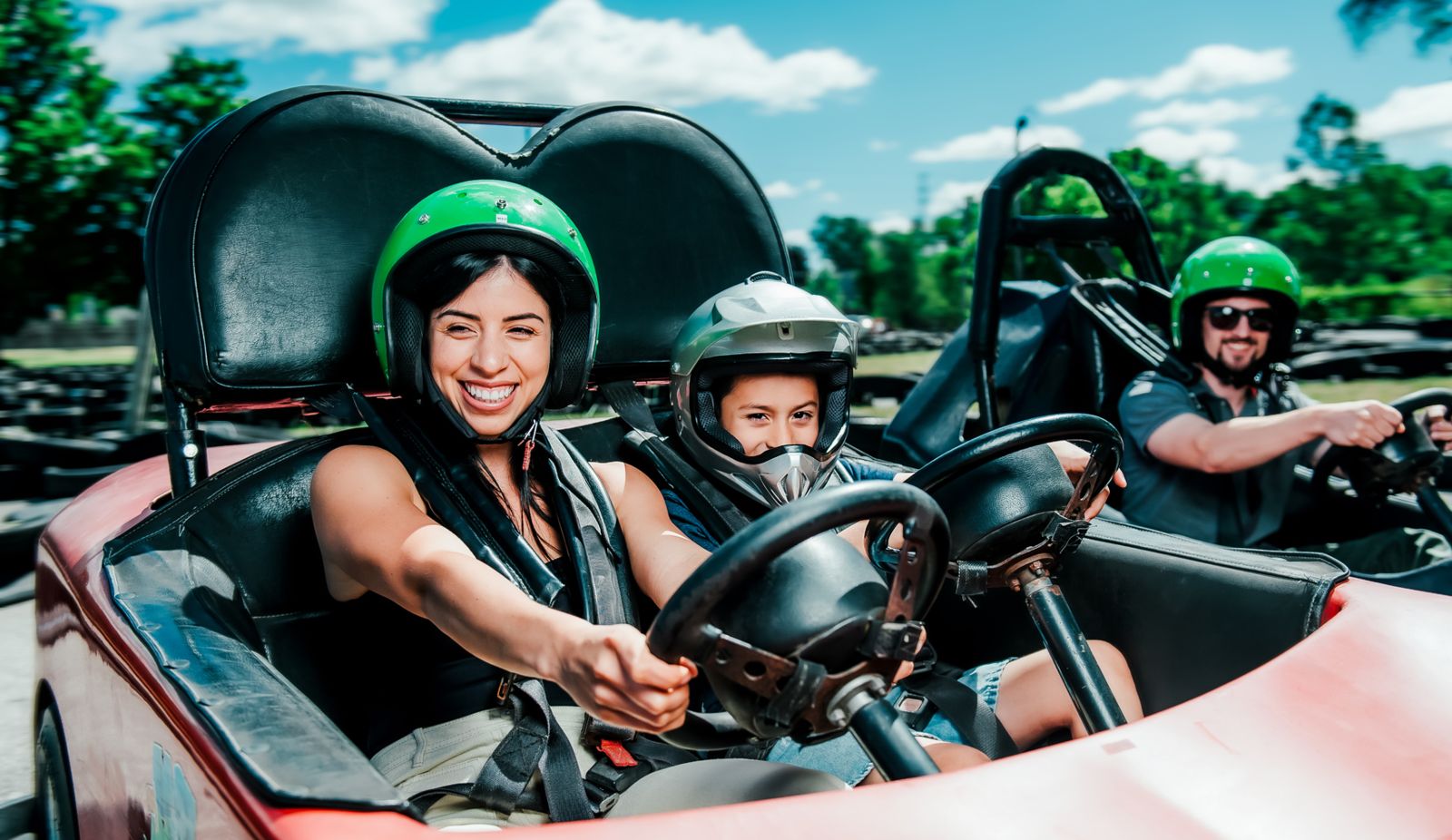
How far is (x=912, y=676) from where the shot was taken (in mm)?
1980

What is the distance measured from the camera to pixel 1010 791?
1.15 m

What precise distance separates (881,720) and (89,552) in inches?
60.0

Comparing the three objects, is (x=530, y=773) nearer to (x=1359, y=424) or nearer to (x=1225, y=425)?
(x=1225, y=425)


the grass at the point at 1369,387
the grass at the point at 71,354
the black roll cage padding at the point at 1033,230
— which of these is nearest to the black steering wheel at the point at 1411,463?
the black roll cage padding at the point at 1033,230

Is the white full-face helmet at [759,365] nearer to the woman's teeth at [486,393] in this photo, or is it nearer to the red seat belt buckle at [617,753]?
the woman's teeth at [486,393]

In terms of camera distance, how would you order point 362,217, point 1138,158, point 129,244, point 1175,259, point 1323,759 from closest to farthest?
1. point 1323,759
2. point 362,217
3. point 1138,158
4. point 129,244
5. point 1175,259

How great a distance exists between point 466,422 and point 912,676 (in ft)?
3.03

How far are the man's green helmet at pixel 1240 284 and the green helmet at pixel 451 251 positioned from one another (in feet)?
6.60

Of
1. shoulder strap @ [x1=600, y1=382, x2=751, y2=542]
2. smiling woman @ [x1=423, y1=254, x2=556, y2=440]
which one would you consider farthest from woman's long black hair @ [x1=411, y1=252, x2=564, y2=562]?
shoulder strap @ [x1=600, y1=382, x2=751, y2=542]

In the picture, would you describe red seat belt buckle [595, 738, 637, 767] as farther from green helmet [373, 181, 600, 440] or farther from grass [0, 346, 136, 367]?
grass [0, 346, 136, 367]

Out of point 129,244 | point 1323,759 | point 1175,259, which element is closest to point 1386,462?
point 1323,759

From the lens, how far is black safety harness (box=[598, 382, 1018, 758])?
191 centimetres

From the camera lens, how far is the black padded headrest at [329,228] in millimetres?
2029

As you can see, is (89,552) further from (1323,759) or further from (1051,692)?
(1323,759)
